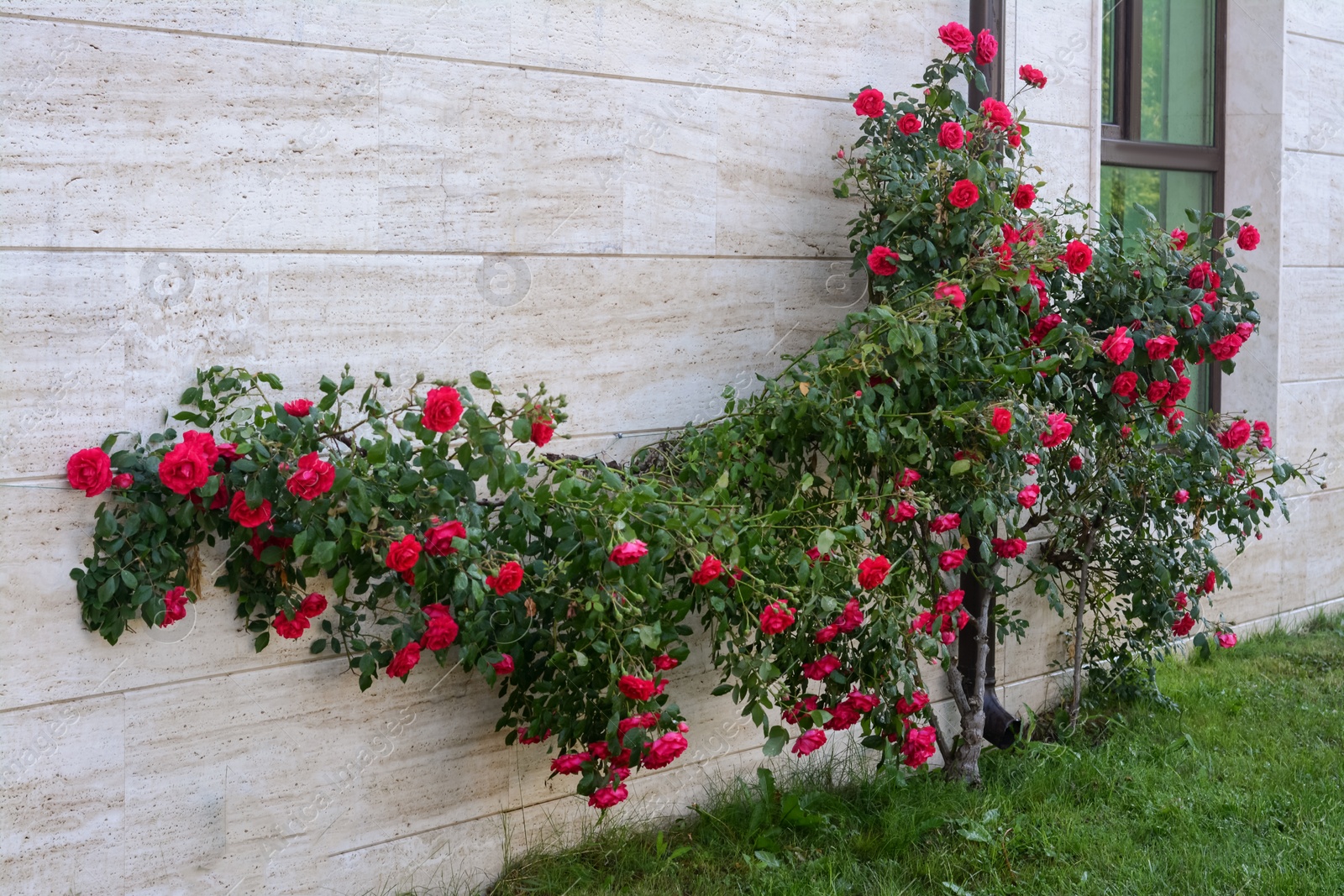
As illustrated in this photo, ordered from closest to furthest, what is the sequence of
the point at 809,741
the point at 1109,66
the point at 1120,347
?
the point at 809,741 → the point at 1120,347 → the point at 1109,66

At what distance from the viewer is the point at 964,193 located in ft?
9.55

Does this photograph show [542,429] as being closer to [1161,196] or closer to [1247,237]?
A: [1247,237]

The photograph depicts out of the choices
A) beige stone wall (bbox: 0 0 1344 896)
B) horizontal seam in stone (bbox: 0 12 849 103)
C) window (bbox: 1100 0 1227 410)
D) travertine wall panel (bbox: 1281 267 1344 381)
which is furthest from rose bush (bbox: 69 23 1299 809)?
travertine wall panel (bbox: 1281 267 1344 381)

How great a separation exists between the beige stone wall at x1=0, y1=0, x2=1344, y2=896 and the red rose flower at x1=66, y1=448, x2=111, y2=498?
0.49 ft

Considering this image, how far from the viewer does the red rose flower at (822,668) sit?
2777mm

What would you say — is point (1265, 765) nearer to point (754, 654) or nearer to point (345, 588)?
point (754, 654)

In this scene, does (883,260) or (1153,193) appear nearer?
(883,260)

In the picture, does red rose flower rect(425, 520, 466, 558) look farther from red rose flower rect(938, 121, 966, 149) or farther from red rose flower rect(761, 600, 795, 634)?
red rose flower rect(938, 121, 966, 149)

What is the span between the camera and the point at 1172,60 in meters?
4.74

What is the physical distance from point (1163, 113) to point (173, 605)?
4317 millimetres

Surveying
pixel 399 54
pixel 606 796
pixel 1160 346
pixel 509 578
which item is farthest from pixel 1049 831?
pixel 399 54

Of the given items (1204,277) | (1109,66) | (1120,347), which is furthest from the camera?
(1109,66)

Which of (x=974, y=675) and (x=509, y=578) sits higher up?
(x=509, y=578)

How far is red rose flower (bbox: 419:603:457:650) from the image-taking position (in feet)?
7.99
